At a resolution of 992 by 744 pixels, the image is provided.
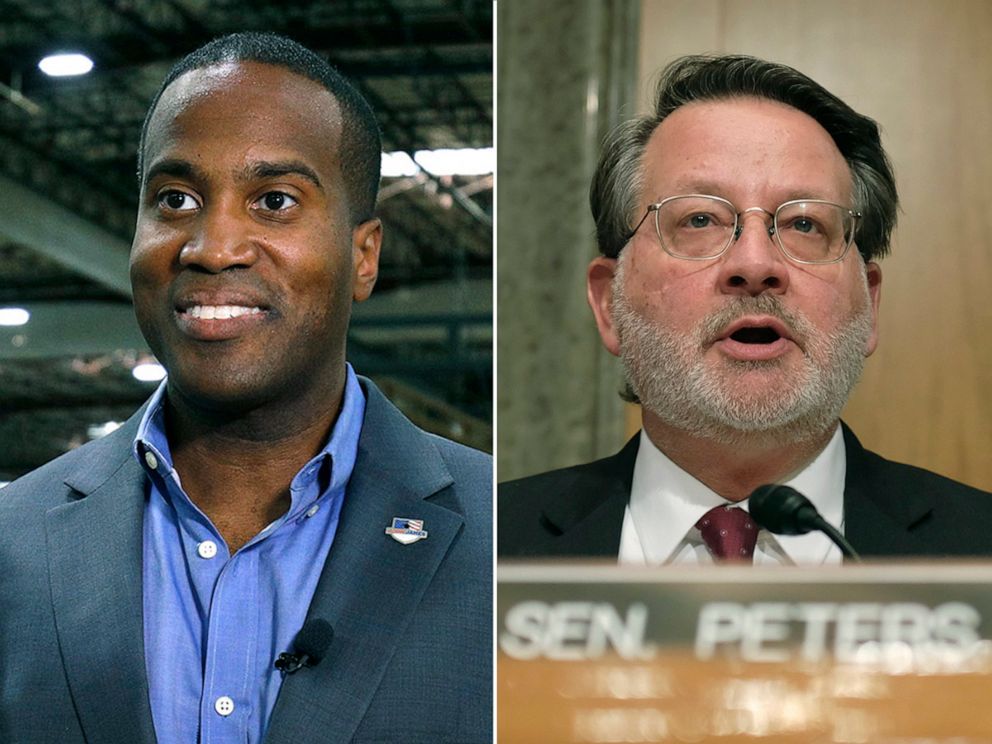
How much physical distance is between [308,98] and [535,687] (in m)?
1.14

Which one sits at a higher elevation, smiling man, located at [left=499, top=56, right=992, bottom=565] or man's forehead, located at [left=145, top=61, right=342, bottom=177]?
man's forehead, located at [left=145, top=61, right=342, bottom=177]

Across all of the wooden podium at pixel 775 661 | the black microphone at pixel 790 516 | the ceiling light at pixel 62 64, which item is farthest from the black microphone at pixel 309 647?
the ceiling light at pixel 62 64

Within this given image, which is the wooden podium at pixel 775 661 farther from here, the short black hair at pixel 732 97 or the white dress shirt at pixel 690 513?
the short black hair at pixel 732 97

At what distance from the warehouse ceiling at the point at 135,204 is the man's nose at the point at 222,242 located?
0.77ft

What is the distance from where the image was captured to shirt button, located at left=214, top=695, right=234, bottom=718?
227cm

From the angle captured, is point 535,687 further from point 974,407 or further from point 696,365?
point 974,407

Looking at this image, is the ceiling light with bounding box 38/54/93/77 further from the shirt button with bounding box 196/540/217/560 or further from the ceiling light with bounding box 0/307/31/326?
the shirt button with bounding box 196/540/217/560

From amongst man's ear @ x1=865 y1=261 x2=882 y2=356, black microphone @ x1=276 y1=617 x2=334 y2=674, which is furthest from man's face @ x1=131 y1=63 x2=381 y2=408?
man's ear @ x1=865 y1=261 x2=882 y2=356

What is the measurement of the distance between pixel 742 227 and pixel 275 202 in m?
0.82

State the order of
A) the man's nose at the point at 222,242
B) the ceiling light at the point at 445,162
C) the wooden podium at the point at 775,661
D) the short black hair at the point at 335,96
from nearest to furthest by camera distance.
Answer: the wooden podium at the point at 775,661, the man's nose at the point at 222,242, the short black hair at the point at 335,96, the ceiling light at the point at 445,162

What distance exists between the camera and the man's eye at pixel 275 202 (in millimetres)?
2377

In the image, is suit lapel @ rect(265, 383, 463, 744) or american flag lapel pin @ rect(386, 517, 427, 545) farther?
american flag lapel pin @ rect(386, 517, 427, 545)

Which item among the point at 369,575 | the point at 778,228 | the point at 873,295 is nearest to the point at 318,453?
the point at 369,575

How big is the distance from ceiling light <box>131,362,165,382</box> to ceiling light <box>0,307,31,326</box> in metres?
0.26
